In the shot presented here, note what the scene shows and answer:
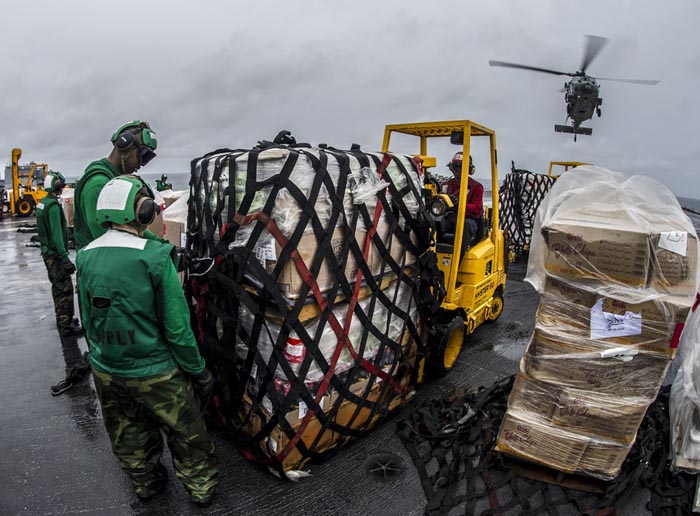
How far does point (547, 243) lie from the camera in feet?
10.4

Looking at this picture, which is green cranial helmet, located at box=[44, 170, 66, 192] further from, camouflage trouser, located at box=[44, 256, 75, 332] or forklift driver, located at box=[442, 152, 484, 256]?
forklift driver, located at box=[442, 152, 484, 256]

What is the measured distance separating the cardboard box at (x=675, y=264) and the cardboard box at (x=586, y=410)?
2.73ft

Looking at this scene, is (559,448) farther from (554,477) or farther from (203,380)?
(203,380)

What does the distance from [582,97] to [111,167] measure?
1646 centimetres

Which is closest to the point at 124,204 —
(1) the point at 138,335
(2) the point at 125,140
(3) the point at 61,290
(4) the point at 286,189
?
(1) the point at 138,335

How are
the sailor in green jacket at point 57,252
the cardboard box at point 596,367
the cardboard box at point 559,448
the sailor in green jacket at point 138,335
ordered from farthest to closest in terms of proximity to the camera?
the sailor in green jacket at point 57,252 < the cardboard box at point 559,448 < the cardboard box at point 596,367 < the sailor in green jacket at point 138,335

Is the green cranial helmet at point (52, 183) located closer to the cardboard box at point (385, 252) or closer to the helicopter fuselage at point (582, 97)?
the cardboard box at point (385, 252)

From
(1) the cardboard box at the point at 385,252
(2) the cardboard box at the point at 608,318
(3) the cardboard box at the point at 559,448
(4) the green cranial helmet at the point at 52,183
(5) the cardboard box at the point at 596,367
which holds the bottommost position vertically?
(3) the cardboard box at the point at 559,448

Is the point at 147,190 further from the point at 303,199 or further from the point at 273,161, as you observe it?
the point at 303,199

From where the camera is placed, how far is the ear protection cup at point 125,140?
3.72 m

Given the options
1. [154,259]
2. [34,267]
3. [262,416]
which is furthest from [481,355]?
[34,267]

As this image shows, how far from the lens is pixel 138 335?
263 centimetres

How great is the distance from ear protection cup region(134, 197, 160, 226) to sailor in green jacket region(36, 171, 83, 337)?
12.4ft

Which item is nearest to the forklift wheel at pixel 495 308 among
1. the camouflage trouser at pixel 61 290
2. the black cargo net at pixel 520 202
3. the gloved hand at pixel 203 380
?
the gloved hand at pixel 203 380
